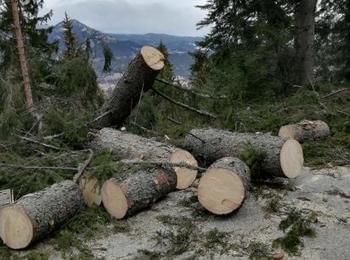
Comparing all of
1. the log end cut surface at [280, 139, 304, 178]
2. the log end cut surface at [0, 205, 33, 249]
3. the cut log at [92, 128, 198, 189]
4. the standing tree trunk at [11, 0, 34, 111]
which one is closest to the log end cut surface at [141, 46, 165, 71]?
the cut log at [92, 128, 198, 189]

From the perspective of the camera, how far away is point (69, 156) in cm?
575

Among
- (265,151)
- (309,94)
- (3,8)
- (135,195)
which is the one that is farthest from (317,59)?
(135,195)

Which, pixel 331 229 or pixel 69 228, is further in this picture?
pixel 69 228

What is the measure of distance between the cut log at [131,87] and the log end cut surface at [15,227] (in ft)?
8.77

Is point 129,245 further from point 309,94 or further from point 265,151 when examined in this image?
point 309,94

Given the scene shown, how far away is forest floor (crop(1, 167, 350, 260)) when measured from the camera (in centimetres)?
407

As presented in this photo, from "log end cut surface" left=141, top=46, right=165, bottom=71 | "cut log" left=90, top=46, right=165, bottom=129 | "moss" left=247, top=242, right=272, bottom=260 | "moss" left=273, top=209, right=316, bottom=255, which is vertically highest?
"log end cut surface" left=141, top=46, right=165, bottom=71

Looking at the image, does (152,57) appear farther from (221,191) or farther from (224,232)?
(224,232)

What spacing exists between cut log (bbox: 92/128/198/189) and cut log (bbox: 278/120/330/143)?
6.78 ft

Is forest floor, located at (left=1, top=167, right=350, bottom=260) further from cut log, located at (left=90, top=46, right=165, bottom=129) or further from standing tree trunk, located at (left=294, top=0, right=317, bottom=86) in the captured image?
standing tree trunk, located at (left=294, top=0, right=317, bottom=86)

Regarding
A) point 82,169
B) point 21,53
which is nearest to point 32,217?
point 82,169

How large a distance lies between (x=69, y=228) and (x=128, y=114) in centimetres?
278

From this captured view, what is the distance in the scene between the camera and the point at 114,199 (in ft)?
16.0

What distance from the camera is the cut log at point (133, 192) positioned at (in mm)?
4824
